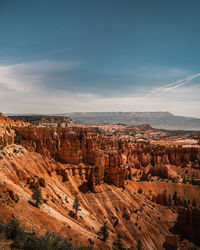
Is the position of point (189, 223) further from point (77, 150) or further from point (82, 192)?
point (77, 150)

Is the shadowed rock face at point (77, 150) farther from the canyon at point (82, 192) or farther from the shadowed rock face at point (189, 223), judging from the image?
the shadowed rock face at point (189, 223)

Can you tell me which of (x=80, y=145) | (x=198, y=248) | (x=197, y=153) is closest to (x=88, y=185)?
(x=80, y=145)

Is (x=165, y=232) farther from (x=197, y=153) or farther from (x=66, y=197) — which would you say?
(x=197, y=153)

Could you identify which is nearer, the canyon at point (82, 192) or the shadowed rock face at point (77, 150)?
the canyon at point (82, 192)

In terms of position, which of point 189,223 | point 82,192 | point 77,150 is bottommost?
point 189,223

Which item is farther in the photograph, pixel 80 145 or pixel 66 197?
pixel 80 145

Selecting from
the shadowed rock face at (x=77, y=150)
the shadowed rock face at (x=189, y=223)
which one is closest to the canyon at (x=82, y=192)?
the shadowed rock face at (x=77, y=150)

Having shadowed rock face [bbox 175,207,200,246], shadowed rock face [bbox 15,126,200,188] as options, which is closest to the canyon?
shadowed rock face [bbox 15,126,200,188]

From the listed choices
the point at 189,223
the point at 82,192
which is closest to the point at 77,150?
the point at 82,192

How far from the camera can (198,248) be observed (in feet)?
112

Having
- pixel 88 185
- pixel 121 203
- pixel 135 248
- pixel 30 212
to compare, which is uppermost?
pixel 30 212

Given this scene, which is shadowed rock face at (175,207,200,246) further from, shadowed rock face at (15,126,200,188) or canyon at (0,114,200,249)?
shadowed rock face at (15,126,200,188)

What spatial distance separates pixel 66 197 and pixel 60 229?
1177cm

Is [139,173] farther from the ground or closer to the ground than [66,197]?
closer to the ground
